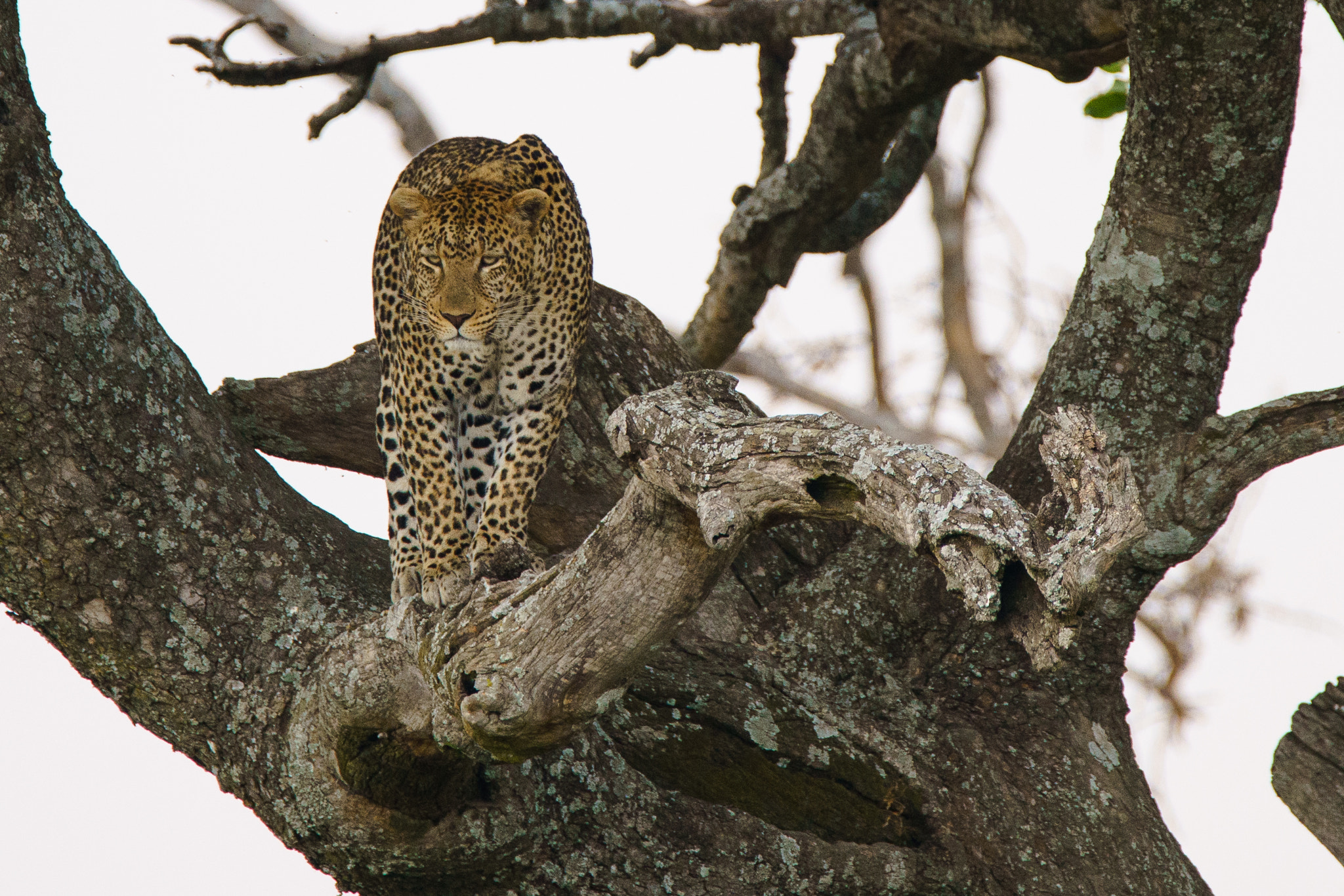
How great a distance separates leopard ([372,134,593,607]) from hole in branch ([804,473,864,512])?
201 cm

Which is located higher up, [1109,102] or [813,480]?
[1109,102]

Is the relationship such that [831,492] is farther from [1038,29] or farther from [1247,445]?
[1038,29]

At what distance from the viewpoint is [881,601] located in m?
4.60

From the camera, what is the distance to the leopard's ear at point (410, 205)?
444 centimetres

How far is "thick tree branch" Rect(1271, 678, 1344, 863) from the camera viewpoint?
4055 mm

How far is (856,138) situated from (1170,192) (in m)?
2.35

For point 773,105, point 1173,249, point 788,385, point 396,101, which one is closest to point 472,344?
point 1173,249

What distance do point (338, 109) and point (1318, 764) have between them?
4.68 m

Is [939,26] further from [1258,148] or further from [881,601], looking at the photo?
[881,601]

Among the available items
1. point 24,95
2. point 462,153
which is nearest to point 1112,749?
point 462,153

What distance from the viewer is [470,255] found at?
4.36 metres

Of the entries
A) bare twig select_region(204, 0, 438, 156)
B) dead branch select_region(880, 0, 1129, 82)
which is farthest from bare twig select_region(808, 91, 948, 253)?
bare twig select_region(204, 0, 438, 156)

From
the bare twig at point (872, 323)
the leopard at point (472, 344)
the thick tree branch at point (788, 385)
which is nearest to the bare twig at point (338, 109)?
the leopard at point (472, 344)

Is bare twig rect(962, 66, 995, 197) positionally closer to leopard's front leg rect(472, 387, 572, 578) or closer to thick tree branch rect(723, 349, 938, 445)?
thick tree branch rect(723, 349, 938, 445)
